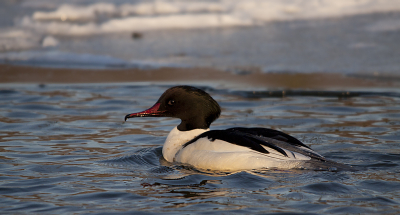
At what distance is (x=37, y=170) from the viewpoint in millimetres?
4328

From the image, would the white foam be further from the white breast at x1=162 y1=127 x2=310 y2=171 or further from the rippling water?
the white breast at x1=162 y1=127 x2=310 y2=171

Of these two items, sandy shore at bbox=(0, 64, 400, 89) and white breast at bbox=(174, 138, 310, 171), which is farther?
sandy shore at bbox=(0, 64, 400, 89)

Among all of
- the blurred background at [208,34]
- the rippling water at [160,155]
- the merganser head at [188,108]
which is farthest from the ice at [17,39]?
the merganser head at [188,108]

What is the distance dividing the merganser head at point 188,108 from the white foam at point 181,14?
7.04 metres

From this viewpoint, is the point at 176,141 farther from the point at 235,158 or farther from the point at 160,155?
the point at 235,158

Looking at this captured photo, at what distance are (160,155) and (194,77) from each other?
4.07 metres

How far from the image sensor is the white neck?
4.83 metres

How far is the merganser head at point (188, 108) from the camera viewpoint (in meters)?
4.85

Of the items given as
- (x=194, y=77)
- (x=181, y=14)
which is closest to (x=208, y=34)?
(x=181, y=14)

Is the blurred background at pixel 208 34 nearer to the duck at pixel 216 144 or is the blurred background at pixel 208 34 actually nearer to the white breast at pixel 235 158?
the duck at pixel 216 144

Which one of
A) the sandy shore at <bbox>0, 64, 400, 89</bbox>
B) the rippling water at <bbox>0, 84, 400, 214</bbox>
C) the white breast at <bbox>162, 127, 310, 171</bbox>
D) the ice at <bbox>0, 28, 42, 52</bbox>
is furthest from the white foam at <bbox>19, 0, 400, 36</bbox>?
the white breast at <bbox>162, 127, 310, 171</bbox>

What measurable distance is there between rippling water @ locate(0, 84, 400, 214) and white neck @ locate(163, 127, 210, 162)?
0.11 m

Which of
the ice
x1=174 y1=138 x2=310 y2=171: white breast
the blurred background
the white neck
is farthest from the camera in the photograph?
the ice

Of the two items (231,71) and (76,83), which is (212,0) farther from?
(76,83)
